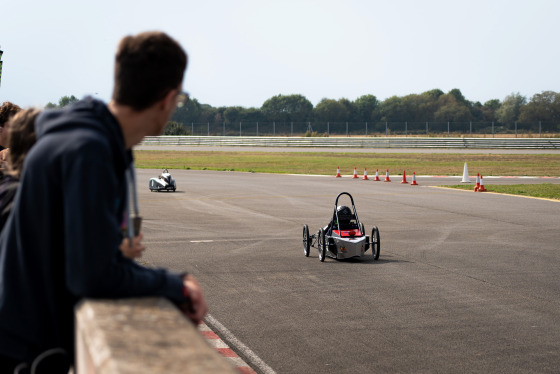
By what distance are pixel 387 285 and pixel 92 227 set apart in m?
8.98

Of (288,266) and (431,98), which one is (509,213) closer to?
(288,266)

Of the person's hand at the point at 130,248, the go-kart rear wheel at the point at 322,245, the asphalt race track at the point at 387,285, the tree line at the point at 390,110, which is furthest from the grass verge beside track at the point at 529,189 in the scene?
the tree line at the point at 390,110

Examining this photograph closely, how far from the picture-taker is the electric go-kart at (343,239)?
42.7 feet

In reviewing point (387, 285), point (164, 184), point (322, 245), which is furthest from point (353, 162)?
point (387, 285)

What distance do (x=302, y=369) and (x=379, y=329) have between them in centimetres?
167

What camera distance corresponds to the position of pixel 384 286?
10.7 m

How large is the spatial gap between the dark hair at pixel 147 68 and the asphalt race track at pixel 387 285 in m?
4.78

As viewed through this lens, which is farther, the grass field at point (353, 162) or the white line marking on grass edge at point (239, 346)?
the grass field at point (353, 162)

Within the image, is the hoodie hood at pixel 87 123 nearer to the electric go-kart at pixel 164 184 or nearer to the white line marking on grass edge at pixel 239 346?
the white line marking on grass edge at pixel 239 346

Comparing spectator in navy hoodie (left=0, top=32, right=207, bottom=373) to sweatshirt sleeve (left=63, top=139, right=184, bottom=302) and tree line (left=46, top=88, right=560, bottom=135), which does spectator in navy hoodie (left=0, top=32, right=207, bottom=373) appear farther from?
tree line (left=46, top=88, right=560, bottom=135)

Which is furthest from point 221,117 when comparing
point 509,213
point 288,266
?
point 288,266

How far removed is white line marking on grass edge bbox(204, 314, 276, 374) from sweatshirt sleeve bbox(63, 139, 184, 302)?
4.69 meters

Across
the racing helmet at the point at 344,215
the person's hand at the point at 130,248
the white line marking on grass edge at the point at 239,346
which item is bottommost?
the white line marking on grass edge at the point at 239,346

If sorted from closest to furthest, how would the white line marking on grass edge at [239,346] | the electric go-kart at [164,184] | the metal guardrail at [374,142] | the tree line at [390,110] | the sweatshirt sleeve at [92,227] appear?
1. the sweatshirt sleeve at [92,227]
2. the white line marking on grass edge at [239,346]
3. the electric go-kart at [164,184]
4. the metal guardrail at [374,142]
5. the tree line at [390,110]
